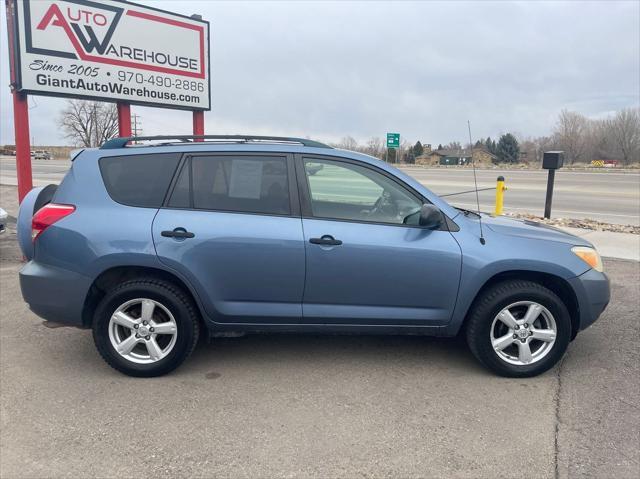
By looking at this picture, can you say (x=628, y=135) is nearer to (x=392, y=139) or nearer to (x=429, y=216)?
(x=392, y=139)

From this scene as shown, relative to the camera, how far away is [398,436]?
303 centimetres

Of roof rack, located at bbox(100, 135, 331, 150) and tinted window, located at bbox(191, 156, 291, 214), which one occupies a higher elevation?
roof rack, located at bbox(100, 135, 331, 150)

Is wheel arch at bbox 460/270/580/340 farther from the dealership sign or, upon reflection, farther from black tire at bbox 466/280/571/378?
the dealership sign

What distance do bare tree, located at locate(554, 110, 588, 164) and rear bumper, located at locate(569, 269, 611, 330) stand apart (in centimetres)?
8082

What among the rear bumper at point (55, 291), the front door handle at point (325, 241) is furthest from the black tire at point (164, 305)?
the front door handle at point (325, 241)

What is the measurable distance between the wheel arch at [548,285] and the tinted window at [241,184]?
1548mm

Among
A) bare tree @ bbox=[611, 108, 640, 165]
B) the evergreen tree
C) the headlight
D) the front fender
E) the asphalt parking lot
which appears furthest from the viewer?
bare tree @ bbox=[611, 108, 640, 165]

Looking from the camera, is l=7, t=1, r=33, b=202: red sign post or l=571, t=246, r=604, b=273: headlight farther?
l=7, t=1, r=33, b=202: red sign post

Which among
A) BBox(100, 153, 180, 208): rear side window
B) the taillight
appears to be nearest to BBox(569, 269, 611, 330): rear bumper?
BBox(100, 153, 180, 208): rear side window

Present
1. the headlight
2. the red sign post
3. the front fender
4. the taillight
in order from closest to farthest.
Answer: the taillight
the headlight
the front fender
the red sign post

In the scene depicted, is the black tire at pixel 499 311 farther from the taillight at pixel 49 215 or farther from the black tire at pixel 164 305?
the taillight at pixel 49 215

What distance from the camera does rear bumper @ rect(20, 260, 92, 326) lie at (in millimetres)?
3684

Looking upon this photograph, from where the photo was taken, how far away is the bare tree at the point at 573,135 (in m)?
76.3

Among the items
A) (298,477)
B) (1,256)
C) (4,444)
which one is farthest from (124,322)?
(1,256)
